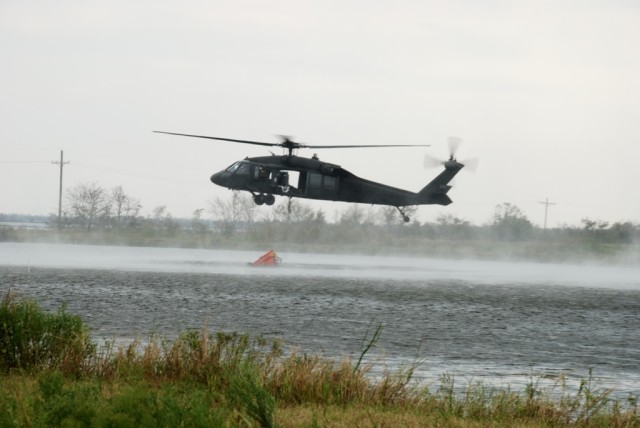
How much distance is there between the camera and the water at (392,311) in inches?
1200

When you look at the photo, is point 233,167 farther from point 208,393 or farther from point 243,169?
point 208,393

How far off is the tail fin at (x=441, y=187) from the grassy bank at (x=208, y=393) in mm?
30464

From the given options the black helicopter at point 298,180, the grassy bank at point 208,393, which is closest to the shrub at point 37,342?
the grassy bank at point 208,393

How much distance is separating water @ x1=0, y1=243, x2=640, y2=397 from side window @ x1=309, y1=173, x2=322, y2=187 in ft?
18.9

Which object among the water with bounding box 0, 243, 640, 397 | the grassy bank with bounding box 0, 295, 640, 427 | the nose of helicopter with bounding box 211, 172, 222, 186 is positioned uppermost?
the nose of helicopter with bounding box 211, 172, 222, 186

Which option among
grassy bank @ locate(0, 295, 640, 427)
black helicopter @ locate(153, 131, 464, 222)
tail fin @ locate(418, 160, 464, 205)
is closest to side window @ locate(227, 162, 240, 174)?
black helicopter @ locate(153, 131, 464, 222)

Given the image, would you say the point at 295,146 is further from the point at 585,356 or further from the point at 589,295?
A: the point at 589,295

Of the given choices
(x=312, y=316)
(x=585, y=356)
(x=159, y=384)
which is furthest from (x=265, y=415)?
(x=312, y=316)

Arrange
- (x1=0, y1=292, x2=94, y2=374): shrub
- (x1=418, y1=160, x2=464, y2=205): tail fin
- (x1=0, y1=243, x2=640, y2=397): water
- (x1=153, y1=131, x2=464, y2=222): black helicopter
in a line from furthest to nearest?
(x1=418, y1=160, x2=464, y2=205): tail fin, (x1=153, y1=131, x2=464, y2=222): black helicopter, (x1=0, y1=243, x2=640, y2=397): water, (x1=0, y1=292, x2=94, y2=374): shrub

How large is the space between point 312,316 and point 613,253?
275 ft

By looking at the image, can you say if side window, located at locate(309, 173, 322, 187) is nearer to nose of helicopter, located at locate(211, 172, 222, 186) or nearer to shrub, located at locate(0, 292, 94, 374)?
nose of helicopter, located at locate(211, 172, 222, 186)

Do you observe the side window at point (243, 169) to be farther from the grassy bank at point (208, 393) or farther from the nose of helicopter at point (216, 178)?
the grassy bank at point (208, 393)

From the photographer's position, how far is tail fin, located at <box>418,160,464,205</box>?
54.4 metres

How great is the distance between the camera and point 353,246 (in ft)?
416
